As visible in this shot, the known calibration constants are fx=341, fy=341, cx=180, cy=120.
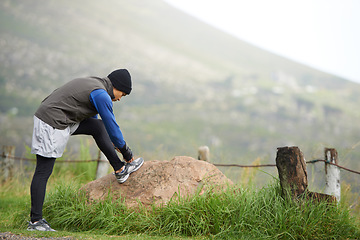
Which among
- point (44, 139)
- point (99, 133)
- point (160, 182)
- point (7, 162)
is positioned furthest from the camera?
point (7, 162)

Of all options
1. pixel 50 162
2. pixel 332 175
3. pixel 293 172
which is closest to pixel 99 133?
pixel 50 162

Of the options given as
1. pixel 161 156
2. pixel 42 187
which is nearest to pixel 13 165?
pixel 161 156

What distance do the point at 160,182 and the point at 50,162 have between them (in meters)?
1.27

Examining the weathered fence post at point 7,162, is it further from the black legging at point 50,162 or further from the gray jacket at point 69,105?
the gray jacket at point 69,105

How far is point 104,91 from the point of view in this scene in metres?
3.64

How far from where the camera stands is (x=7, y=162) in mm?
7320

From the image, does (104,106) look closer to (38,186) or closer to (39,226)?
(38,186)

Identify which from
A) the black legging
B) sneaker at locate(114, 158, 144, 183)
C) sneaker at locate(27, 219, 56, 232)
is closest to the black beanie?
the black legging

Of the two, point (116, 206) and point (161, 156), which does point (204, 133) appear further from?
point (116, 206)

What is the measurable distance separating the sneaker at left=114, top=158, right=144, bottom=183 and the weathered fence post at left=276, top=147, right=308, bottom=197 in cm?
178

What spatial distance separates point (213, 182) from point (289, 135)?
3693 cm

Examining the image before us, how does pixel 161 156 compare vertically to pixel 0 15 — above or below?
below

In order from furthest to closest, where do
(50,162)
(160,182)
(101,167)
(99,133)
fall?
(101,167) < (160,182) < (99,133) < (50,162)

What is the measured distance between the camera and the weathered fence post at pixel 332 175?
4.18 metres
